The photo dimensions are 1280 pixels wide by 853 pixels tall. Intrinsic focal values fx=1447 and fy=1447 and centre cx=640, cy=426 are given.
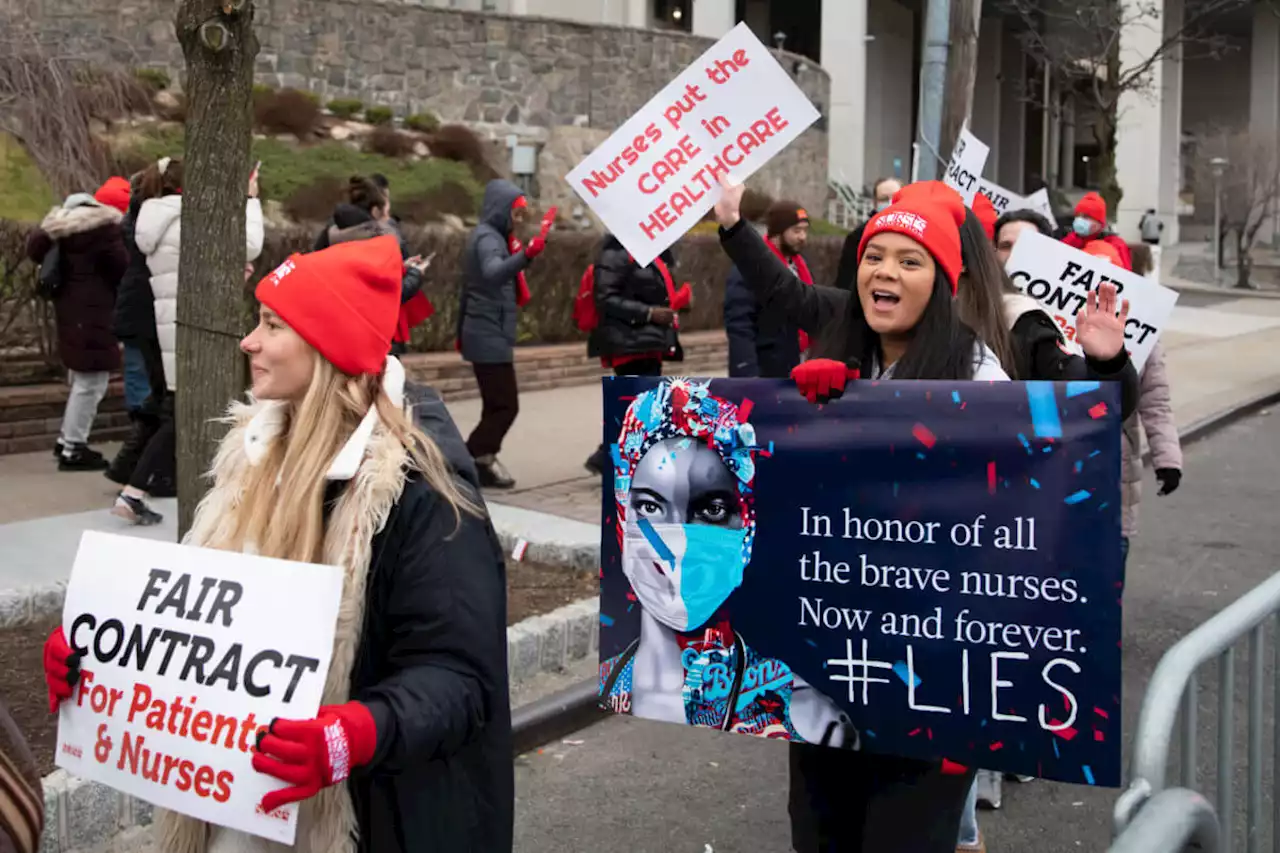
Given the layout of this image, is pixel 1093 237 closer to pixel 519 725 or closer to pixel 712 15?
pixel 519 725

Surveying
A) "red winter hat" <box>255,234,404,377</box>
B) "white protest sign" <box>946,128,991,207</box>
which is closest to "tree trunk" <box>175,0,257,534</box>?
"red winter hat" <box>255,234,404,377</box>

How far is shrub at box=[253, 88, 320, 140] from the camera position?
20094 millimetres

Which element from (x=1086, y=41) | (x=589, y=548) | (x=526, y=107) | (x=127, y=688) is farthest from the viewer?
(x=1086, y=41)

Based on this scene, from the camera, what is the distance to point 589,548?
721cm

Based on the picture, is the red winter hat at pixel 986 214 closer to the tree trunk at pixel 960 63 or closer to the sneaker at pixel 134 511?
the tree trunk at pixel 960 63

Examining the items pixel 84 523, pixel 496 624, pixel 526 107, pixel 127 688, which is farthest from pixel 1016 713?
pixel 526 107

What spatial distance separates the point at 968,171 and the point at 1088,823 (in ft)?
14.9

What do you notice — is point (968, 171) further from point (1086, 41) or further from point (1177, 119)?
point (1177, 119)

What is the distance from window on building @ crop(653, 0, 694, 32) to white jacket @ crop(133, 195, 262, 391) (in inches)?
1406

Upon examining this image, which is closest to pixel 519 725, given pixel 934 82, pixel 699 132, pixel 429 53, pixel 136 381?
pixel 699 132

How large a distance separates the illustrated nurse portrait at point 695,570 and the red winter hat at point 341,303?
67 cm

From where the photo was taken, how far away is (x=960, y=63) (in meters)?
10.4

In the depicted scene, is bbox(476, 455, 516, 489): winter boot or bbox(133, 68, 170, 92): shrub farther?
bbox(133, 68, 170, 92): shrub

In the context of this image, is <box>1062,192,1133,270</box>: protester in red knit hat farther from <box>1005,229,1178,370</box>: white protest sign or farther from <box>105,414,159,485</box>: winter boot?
<box>105,414,159,485</box>: winter boot
